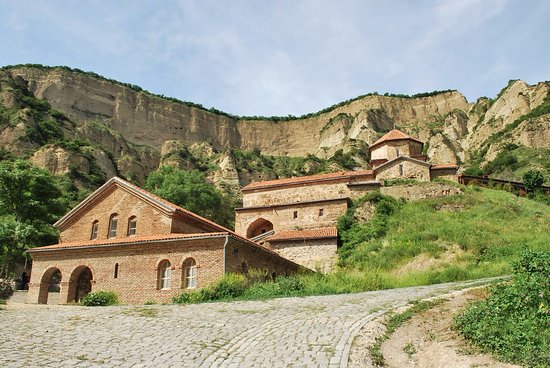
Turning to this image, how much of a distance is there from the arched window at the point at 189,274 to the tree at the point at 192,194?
28240mm

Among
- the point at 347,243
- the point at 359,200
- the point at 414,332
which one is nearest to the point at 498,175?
the point at 359,200

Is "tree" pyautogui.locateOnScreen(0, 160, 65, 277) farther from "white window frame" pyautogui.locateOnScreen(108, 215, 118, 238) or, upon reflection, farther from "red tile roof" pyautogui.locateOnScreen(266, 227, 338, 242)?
"red tile roof" pyautogui.locateOnScreen(266, 227, 338, 242)

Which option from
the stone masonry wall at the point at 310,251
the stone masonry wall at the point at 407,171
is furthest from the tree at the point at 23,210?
the stone masonry wall at the point at 407,171

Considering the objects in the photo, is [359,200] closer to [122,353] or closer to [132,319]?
[132,319]

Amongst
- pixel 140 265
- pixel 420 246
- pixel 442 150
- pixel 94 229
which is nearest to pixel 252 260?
pixel 140 265

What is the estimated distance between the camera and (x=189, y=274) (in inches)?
912

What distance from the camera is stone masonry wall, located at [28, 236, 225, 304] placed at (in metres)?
22.7

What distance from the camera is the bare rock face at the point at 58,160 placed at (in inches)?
2675

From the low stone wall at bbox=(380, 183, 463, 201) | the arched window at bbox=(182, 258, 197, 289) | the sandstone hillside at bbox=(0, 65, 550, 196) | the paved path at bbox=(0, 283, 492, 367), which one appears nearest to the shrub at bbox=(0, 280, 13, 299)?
the arched window at bbox=(182, 258, 197, 289)

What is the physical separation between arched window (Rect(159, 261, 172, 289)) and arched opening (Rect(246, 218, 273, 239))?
21043mm

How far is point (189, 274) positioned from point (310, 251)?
15186 millimetres

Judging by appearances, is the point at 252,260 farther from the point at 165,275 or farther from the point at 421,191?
the point at 421,191

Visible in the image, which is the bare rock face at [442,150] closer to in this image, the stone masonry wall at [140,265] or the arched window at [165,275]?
the stone masonry wall at [140,265]

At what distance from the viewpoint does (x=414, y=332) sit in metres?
11.8
